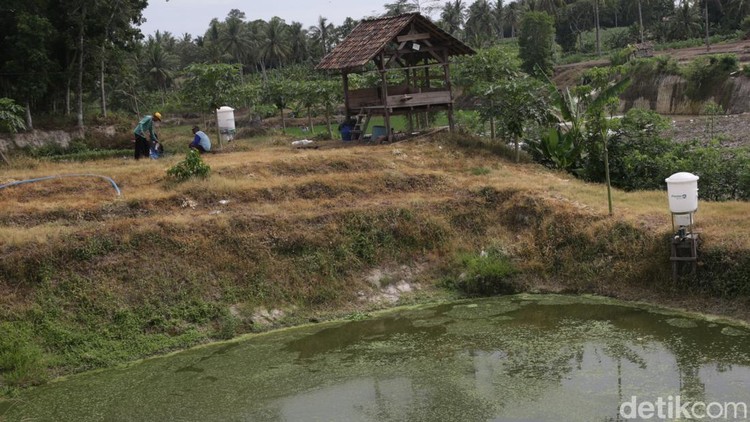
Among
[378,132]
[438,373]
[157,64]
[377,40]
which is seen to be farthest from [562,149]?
[157,64]

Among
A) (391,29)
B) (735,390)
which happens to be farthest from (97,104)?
(735,390)

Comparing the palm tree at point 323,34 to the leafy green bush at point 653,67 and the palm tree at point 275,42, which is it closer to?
the palm tree at point 275,42

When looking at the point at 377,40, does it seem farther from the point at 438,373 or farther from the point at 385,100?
the point at 438,373

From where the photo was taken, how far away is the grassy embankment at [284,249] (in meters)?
11.4

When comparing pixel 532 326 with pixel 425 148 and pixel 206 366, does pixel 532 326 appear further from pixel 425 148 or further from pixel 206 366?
pixel 425 148

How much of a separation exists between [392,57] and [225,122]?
588 cm

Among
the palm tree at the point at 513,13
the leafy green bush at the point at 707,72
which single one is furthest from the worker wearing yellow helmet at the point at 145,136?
the palm tree at the point at 513,13

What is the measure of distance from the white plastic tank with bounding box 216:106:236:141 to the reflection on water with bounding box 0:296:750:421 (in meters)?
11.9

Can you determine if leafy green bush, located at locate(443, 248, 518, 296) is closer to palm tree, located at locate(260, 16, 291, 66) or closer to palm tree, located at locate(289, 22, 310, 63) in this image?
palm tree, located at locate(260, 16, 291, 66)

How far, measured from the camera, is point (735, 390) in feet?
27.2

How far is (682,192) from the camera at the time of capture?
11.3m

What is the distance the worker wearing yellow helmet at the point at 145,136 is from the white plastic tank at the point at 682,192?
12608 millimetres

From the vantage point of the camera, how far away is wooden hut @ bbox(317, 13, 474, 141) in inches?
765

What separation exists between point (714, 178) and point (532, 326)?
651 centimetres
